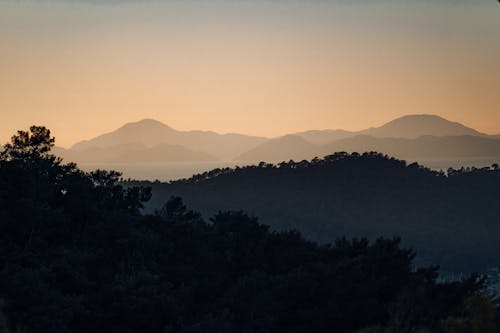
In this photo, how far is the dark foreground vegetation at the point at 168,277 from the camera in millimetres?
19078

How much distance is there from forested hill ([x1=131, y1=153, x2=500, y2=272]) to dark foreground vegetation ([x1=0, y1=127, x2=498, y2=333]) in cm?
8051

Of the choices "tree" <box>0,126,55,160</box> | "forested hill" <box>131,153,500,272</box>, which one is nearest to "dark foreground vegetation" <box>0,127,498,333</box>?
"tree" <box>0,126,55,160</box>

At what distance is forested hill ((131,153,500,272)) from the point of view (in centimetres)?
11775

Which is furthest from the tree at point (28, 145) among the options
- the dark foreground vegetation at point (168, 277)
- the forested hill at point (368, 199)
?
the forested hill at point (368, 199)

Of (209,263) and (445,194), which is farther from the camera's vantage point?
(445,194)

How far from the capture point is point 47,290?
18.4 m

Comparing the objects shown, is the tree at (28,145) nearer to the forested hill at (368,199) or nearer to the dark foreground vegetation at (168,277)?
the dark foreground vegetation at (168,277)

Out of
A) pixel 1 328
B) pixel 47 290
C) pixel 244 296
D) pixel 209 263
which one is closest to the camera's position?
pixel 1 328

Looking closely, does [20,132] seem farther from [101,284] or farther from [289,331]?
[289,331]

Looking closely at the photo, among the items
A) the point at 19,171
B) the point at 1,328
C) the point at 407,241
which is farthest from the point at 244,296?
the point at 407,241

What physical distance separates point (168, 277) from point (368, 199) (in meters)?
113

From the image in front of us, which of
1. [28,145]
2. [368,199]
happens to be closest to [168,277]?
[28,145]

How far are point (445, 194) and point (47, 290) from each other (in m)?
131

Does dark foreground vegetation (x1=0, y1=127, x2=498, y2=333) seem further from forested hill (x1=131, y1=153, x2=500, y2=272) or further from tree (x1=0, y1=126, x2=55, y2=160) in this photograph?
forested hill (x1=131, y1=153, x2=500, y2=272)
